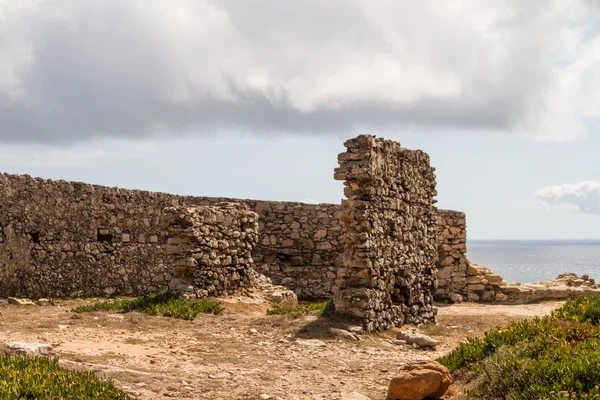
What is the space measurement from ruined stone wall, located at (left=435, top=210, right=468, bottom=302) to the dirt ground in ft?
27.2

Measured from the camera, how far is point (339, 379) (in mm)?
9117

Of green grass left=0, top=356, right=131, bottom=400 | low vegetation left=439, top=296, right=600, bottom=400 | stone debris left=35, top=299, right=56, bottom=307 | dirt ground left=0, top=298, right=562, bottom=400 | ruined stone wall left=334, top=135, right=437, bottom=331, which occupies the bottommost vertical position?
stone debris left=35, top=299, right=56, bottom=307

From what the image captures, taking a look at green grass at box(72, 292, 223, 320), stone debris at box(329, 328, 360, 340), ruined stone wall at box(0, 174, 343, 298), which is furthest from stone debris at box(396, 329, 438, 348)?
ruined stone wall at box(0, 174, 343, 298)

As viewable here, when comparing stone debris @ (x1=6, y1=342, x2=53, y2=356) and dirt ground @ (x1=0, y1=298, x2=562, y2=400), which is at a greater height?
stone debris @ (x1=6, y1=342, x2=53, y2=356)

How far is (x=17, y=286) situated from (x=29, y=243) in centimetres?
100

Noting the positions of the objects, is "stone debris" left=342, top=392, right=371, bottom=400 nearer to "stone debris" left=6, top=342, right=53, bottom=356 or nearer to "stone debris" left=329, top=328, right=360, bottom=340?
"stone debris" left=329, top=328, right=360, bottom=340

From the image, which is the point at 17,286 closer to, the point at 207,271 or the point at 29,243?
the point at 29,243

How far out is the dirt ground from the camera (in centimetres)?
819

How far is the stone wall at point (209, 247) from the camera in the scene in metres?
15.2

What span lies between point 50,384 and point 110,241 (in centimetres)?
1172

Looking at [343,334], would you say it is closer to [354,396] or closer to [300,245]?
[354,396]

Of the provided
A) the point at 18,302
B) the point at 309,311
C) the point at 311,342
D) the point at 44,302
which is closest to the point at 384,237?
the point at 309,311

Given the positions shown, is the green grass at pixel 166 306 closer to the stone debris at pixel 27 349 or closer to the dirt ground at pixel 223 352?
the dirt ground at pixel 223 352

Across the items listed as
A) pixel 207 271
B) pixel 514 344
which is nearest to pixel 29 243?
pixel 207 271
